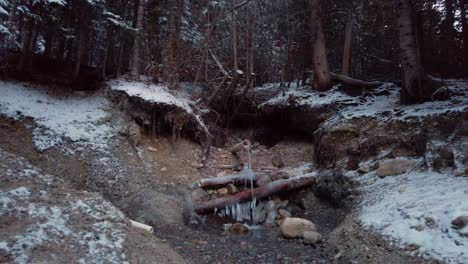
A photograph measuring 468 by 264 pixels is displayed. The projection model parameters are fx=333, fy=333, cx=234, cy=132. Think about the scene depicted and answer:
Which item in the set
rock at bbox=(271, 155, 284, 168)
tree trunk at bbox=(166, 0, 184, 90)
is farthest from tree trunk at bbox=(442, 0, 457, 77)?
tree trunk at bbox=(166, 0, 184, 90)

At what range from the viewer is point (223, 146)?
531 inches

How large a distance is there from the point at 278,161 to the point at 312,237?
5161 mm

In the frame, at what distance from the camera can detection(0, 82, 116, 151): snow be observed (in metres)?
8.48

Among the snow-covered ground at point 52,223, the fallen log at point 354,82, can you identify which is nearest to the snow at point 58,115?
the snow-covered ground at point 52,223

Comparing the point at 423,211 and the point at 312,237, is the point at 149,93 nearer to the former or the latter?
the point at 312,237

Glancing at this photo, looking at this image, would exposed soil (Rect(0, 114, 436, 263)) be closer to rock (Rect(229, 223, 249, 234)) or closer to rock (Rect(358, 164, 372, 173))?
rock (Rect(229, 223, 249, 234))

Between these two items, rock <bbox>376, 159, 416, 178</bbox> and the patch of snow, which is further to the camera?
the patch of snow

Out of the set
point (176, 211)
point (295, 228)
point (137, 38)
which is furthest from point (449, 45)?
point (176, 211)

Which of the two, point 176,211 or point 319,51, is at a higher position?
point 319,51

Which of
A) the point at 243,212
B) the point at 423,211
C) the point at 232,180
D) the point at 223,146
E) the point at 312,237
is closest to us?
the point at 423,211

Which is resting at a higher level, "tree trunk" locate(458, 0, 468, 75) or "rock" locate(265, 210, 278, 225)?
"tree trunk" locate(458, 0, 468, 75)

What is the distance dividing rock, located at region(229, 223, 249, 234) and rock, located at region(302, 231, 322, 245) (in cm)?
155

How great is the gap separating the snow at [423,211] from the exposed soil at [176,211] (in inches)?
10.5

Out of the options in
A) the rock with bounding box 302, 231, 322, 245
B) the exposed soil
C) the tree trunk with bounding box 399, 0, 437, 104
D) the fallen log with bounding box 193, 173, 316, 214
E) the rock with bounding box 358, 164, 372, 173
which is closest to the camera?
the exposed soil
